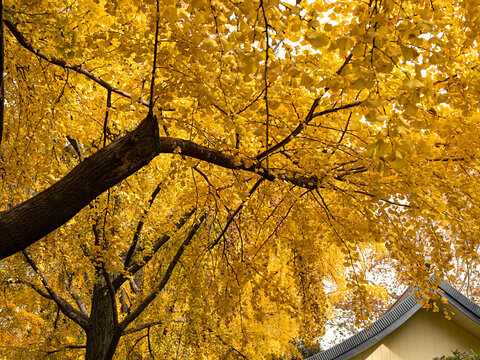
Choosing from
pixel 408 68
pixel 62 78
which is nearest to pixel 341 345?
pixel 408 68

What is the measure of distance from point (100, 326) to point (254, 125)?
4.84m

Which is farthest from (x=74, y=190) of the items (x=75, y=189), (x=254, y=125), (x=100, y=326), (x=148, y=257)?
(x=100, y=326)

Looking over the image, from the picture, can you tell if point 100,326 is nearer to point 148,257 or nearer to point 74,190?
point 148,257

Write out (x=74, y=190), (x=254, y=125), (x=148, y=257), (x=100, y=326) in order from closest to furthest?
(x=74, y=190) < (x=254, y=125) < (x=100, y=326) < (x=148, y=257)

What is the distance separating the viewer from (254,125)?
358 cm

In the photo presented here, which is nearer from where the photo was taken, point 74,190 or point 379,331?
point 74,190

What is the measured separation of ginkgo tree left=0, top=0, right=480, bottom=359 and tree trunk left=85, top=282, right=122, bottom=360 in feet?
0.08

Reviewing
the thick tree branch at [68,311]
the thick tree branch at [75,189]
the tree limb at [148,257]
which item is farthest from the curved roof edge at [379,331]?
the thick tree branch at [75,189]

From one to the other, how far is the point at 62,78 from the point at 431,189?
4.53 metres

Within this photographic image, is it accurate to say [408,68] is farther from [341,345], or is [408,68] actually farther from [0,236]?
[341,345]

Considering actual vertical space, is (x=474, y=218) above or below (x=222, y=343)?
below

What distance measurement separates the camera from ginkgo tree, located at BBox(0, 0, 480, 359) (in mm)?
2229

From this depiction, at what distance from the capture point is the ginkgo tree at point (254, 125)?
7.31 feet

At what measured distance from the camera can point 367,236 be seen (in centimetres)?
405
